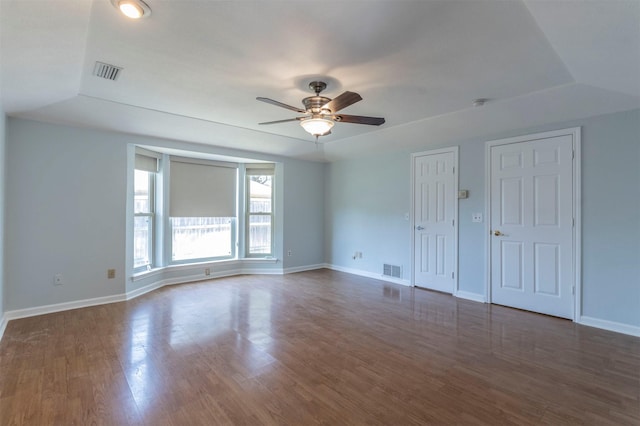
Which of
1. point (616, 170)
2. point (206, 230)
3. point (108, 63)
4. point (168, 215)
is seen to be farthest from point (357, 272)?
point (108, 63)

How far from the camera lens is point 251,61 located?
8.25 ft

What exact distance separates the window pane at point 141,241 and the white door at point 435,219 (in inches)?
175

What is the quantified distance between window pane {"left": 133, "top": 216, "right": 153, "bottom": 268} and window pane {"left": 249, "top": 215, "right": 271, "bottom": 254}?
5.97 feet

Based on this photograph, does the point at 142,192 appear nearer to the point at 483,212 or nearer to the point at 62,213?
the point at 62,213

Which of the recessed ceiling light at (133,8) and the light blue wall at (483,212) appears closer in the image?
the recessed ceiling light at (133,8)

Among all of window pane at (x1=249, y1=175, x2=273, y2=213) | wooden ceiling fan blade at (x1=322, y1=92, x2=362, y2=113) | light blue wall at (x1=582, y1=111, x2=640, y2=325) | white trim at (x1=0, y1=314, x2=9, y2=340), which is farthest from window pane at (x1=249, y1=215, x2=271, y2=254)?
light blue wall at (x1=582, y1=111, x2=640, y2=325)

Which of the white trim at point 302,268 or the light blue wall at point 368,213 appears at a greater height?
the light blue wall at point 368,213

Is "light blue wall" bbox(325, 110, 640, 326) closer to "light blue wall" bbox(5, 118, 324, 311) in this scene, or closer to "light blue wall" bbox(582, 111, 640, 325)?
"light blue wall" bbox(582, 111, 640, 325)

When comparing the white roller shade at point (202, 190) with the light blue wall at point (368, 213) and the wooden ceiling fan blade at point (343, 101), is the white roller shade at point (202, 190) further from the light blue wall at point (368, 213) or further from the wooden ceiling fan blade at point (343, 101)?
the wooden ceiling fan blade at point (343, 101)

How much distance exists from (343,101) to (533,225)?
3077 mm

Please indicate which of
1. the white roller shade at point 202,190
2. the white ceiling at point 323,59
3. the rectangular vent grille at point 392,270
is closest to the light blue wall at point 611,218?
the white ceiling at point 323,59

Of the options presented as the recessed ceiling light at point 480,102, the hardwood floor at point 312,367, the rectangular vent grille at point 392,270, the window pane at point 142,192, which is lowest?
the hardwood floor at point 312,367

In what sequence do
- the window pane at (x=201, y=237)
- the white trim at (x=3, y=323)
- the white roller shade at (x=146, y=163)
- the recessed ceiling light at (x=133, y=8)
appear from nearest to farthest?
the recessed ceiling light at (x=133, y=8) < the white trim at (x=3, y=323) < the white roller shade at (x=146, y=163) < the window pane at (x=201, y=237)

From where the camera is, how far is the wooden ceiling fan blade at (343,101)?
2.43m
